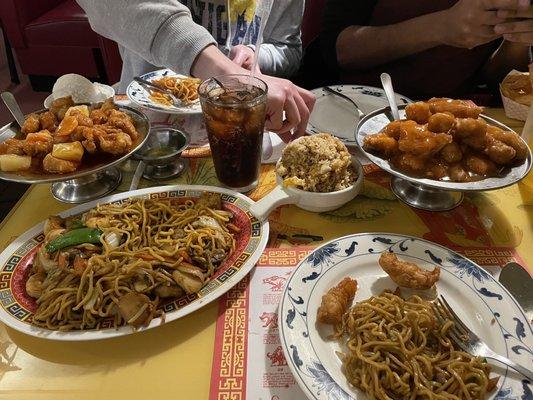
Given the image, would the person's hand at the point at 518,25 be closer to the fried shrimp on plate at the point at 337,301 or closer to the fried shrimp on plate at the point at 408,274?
the fried shrimp on plate at the point at 408,274

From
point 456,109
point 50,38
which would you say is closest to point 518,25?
point 456,109

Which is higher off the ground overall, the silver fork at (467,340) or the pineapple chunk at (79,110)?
the pineapple chunk at (79,110)

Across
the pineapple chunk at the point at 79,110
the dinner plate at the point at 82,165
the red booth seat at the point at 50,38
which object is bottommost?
the red booth seat at the point at 50,38

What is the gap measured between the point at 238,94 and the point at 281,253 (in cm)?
55

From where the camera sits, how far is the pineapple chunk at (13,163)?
4.13ft

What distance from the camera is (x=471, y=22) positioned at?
184 centimetres

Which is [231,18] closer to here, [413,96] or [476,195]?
[413,96]

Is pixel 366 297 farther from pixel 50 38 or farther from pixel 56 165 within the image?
pixel 50 38

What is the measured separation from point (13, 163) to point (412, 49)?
191 cm

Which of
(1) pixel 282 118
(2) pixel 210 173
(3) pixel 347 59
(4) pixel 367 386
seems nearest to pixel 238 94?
(1) pixel 282 118

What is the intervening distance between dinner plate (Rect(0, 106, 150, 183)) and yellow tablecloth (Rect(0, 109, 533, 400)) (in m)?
0.17

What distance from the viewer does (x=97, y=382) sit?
90cm

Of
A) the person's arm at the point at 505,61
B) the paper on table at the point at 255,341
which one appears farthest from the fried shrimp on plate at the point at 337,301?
the person's arm at the point at 505,61

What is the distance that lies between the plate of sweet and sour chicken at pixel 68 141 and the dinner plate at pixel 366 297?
0.76 meters
